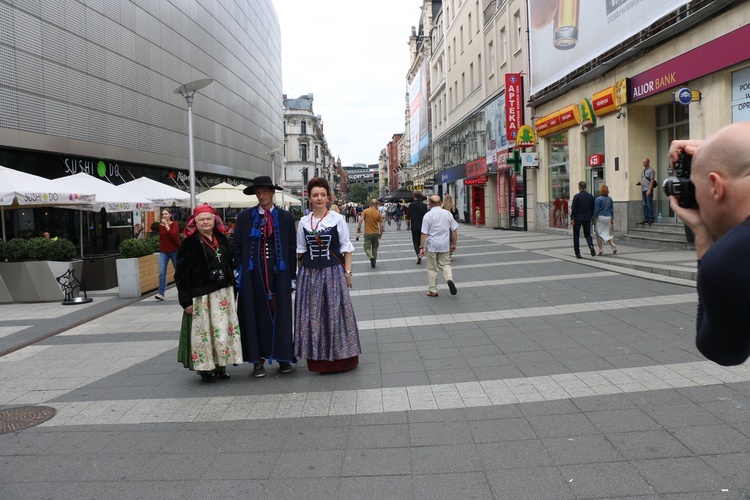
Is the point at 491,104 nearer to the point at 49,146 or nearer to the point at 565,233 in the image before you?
the point at 565,233

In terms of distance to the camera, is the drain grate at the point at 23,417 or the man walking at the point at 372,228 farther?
the man walking at the point at 372,228

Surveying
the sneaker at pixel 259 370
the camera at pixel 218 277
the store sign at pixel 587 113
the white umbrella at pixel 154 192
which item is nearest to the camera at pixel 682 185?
the camera at pixel 218 277

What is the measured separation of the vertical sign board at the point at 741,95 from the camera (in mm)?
11289

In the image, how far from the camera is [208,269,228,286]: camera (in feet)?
17.3

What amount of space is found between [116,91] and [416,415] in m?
24.5

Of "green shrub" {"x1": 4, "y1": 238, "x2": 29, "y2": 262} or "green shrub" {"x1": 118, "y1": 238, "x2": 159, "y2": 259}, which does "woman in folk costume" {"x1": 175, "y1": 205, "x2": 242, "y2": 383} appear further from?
"green shrub" {"x1": 4, "y1": 238, "x2": 29, "y2": 262}

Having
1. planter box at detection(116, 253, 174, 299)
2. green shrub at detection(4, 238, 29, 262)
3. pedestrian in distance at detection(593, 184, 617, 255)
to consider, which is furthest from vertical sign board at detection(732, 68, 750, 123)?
green shrub at detection(4, 238, 29, 262)

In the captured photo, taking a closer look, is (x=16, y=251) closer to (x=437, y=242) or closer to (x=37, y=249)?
(x=37, y=249)

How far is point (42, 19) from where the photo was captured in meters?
19.0

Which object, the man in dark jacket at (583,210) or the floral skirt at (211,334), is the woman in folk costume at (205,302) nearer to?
the floral skirt at (211,334)

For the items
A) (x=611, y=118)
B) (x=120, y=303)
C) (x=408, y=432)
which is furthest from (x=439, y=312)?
(x=611, y=118)

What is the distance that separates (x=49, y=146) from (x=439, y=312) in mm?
17117

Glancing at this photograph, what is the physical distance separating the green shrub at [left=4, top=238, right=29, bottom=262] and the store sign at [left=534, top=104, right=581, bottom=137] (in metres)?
16.6

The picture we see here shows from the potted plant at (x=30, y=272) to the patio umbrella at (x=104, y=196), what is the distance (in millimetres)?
2029
